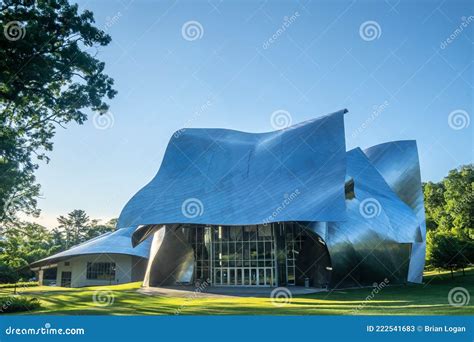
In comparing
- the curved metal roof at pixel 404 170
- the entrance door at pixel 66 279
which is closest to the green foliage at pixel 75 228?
the entrance door at pixel 66 279

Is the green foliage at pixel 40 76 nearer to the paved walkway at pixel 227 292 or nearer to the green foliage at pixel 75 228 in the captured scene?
the paved walkway at pixel 227 292

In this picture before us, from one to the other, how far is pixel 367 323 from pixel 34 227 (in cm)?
4321

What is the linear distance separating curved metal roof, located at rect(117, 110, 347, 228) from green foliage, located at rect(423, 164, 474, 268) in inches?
507

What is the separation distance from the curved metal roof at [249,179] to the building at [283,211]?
0.10m

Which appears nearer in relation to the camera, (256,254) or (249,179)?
(256,254)

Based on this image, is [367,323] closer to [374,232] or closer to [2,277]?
[374,232]

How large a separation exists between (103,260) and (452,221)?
154 ft

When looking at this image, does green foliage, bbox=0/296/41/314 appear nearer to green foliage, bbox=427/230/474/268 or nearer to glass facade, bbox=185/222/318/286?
glass facade, bbox=185/222/318/286

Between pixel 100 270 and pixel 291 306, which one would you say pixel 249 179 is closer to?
pixel 291 306

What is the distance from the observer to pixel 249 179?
113 ft

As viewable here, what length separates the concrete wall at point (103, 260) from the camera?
156 ft

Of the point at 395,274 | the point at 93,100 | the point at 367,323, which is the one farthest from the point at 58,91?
the point at 395,274

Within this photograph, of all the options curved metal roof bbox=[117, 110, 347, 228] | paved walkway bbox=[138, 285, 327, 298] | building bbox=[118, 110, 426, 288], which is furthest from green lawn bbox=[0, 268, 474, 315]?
curved metal roof bbox=[117, 110, 347, 228]

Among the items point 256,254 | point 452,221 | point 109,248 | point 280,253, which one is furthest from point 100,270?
point 452,221
